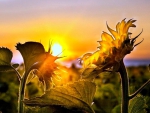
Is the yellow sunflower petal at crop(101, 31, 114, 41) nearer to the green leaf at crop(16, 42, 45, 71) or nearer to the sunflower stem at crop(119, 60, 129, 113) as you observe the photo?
the sunflower stem at crop(119, 60, 129, 113)

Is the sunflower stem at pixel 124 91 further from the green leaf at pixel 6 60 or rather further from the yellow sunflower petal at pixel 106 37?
the green leaf at pixel 6 60

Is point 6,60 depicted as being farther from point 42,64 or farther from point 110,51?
point 110,51

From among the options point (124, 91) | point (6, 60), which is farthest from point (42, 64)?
point (124, 91)

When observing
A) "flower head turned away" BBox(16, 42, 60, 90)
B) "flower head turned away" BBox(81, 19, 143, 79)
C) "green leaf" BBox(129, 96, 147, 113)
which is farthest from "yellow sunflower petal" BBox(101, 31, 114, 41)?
"green leaf" BBox(129, 96, 147, 113)

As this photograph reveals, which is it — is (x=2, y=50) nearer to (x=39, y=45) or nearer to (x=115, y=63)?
(x=39, y=45)

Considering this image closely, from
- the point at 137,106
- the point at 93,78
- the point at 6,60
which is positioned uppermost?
the point at 6,60
